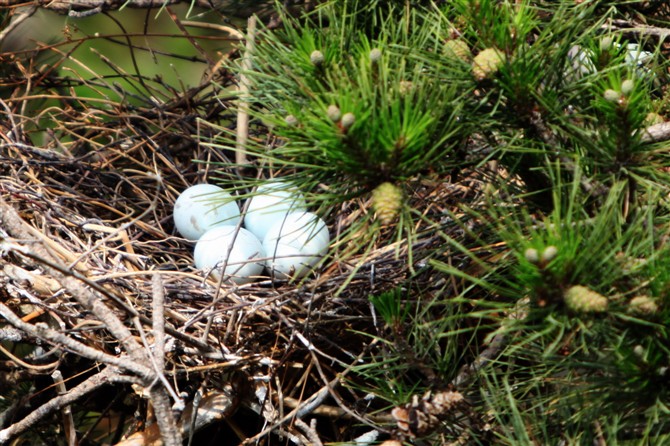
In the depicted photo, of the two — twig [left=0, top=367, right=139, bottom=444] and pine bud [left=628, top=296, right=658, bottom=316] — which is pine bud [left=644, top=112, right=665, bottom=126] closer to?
pine bud [left=628, top=296, right=658, bottom=316]

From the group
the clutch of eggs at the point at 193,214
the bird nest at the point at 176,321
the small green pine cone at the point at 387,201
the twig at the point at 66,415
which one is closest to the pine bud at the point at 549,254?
the small green pine cone at the point at 387,201

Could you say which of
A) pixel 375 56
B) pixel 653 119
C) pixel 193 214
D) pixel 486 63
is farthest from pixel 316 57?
pixel 193 214

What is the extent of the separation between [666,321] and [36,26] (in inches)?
64.1

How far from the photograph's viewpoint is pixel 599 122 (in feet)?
2.87

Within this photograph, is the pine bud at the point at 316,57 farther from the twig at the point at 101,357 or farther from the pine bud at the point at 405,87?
the twig at the point at 101,357

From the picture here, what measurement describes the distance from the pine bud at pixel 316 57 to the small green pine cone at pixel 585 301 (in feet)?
1.08

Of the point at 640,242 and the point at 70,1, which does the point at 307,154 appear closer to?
the point at 640,242

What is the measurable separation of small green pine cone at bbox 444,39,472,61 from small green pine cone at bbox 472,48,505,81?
27 mm

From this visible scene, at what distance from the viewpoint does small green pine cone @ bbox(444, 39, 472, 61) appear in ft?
2.88

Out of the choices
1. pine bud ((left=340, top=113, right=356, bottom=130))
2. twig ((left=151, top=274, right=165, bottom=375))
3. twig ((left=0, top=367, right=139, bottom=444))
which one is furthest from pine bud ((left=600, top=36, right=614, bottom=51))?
twig ((left=0, top=367, right=139, bottom=444))

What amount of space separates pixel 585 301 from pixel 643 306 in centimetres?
6

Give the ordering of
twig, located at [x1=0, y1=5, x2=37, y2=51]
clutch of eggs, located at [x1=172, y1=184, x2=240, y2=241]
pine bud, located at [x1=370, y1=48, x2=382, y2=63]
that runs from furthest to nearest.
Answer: twig, located at [x1=0, y1=5, x2=37, y2=51], clutch of eggs, located at [x1=172, y1=184, x2=240, y2=241], pine bud, located at [x1=370, y1=48, x2=382, y2=63]

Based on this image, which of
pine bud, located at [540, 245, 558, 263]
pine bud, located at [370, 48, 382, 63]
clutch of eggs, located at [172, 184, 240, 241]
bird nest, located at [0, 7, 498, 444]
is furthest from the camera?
clutch of eggs, located at [172, 184, 240, 241]

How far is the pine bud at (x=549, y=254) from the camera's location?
71 cm
